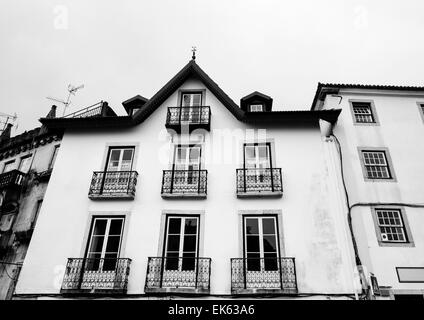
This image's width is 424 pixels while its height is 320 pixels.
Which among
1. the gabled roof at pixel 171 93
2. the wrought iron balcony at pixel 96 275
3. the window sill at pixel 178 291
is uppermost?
the gabled roof at pixel 171 93

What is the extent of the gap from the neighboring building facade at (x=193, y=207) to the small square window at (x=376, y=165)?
170cm

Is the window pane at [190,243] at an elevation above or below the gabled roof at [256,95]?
below

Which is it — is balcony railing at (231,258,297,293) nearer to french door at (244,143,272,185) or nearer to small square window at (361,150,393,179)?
french door at (244,143,272,185)

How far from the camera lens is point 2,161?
21.4 metres

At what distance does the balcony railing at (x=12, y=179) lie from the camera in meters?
18.4

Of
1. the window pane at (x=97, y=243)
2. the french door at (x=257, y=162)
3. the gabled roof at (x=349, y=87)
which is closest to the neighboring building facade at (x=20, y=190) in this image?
the window pane at (x=97, y=243)

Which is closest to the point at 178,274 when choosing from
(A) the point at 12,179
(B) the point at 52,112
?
(A) the point at 12,179

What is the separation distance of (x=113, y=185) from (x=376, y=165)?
10.7 metres

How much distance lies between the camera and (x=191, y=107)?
45.9 feet

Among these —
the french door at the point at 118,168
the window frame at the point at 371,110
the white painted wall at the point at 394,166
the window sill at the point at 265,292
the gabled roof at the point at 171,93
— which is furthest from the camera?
the window frame at the point at 371,110

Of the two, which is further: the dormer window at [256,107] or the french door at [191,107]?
the dormer window at [256,107]

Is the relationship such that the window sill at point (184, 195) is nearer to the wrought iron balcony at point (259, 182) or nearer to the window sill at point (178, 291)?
the wrought iron balcony at point (259, 182)

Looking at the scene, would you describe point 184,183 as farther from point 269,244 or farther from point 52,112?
point 52,112

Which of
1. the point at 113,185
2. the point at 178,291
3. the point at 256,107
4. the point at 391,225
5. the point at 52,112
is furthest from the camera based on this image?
the point at 52,112
